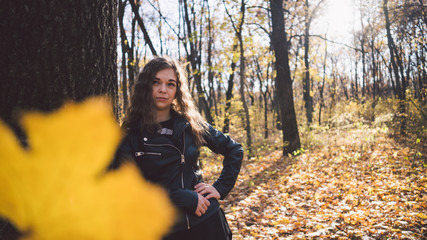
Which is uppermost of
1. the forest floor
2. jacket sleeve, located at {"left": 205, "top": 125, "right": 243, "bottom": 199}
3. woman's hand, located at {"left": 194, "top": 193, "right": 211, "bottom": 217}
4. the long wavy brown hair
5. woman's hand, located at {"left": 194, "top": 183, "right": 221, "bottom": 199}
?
the long wavy brown hair

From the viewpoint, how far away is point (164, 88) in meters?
1.56

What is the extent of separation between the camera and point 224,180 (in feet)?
5.49

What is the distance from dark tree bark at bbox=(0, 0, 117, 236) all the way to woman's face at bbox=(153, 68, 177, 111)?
1.83 feet

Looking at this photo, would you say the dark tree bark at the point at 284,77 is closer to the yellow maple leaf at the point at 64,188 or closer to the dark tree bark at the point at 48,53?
the dark tree bark at the point at 48,53

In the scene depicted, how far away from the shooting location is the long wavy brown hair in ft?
4.90

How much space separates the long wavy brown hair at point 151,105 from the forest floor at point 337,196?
230 centimetres

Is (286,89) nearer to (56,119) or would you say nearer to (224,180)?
(224,180)

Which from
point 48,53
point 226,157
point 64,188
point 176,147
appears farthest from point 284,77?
point 64,188

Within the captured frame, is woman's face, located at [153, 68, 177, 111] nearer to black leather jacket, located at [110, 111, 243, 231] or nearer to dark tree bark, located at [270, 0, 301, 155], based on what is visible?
black leather jacket, located at [110, 111, 243, 231]

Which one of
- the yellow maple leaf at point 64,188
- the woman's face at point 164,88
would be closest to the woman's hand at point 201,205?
the woman's face at point 164,88

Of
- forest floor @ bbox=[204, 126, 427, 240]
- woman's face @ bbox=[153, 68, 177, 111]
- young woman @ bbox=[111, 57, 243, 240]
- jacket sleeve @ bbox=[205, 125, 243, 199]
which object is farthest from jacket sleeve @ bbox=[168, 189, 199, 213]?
forest floor @ bbox=[204, 126, 427, 240]

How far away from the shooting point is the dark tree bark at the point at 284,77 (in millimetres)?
7930

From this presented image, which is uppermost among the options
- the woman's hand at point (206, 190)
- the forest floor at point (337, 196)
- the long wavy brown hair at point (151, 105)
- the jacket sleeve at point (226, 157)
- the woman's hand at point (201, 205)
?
the long wavy brown hair at point (151, 105)

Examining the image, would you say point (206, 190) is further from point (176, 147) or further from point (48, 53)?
point (48, 53)
